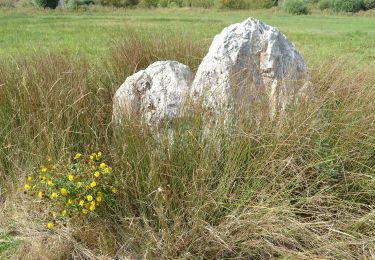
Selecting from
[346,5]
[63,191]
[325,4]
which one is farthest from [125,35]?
[325,4]

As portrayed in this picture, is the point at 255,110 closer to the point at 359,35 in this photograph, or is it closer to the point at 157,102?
the point at 157,102

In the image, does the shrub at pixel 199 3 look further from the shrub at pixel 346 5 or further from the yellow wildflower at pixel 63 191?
the yellow wildflower at pixel 63 191

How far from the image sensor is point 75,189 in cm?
256

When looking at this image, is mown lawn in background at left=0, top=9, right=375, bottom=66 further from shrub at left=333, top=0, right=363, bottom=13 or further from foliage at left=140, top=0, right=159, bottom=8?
foliage at left=140, top=0, right=159, bottom=8

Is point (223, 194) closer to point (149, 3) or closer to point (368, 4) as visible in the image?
point (368, 4)

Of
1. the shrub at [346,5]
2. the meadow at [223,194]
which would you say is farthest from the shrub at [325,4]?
the meadow at [223,194]

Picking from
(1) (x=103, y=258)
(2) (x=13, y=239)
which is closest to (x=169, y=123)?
(1) (x=103, y=258)

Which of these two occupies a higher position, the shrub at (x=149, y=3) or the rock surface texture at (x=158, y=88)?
the shrub at (x=149, y=3)

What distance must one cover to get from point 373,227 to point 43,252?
78.5 inches

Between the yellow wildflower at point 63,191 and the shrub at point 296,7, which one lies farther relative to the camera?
the shrub at point 296,7

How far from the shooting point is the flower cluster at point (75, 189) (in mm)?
2535

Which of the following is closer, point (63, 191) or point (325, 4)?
point (63, 191)

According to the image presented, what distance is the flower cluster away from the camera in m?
2.54

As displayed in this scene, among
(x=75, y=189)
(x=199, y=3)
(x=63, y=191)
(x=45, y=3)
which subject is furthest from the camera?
(x=199, y=3)
